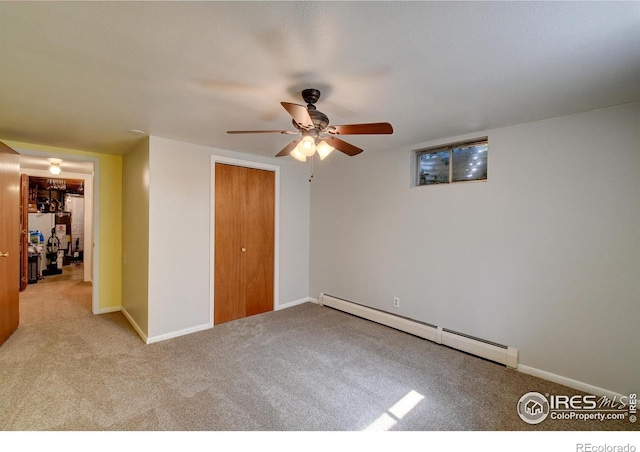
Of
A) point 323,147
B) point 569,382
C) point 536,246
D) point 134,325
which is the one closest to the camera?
point 323,147

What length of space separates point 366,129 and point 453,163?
176 centimetres

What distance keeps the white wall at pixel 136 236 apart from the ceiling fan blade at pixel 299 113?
2.25m

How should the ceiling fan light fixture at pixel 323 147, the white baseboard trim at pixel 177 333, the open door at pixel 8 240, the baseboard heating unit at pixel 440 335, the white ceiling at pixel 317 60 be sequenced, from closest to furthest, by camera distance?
the white ceiling at pixel 317 60 → the ceiling fan light fixture at pixel 323 147 → the baseboard heating unit at pixel 440 335 → the open door at pixel 8 240 → the white baseboard trim at pixel 177 333

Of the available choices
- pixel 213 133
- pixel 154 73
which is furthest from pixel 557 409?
pixel 213 133

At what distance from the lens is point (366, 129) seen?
6.20ft

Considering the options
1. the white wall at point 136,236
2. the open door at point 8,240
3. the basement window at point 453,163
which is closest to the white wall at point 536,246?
the basement window at point 453,163

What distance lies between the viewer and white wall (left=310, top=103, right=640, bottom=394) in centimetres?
216

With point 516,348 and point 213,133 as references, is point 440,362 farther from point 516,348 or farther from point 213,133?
point 213,133

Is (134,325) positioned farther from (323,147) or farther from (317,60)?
(317,60)

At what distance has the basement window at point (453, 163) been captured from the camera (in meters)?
2.97

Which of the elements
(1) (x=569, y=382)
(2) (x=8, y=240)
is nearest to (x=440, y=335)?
(1) (x=569, y=382)

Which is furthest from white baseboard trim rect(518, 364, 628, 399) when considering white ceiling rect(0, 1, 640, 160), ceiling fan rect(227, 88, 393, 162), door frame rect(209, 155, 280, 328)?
door frame rect(209, 155, 280, 328)

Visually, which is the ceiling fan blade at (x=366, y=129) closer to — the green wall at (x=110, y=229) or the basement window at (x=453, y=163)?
the basement window at (x=453, y=163)

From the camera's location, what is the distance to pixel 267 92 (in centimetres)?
202
